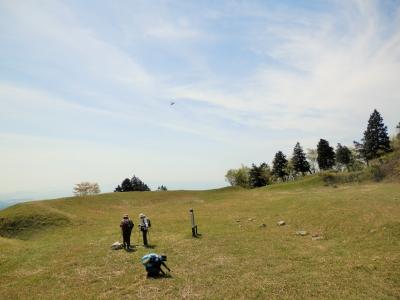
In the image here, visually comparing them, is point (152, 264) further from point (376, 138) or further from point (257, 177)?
point (257, 177)

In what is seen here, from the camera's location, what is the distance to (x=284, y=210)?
42000mm

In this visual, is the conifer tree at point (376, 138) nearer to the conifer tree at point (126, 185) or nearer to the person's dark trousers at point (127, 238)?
the conifer tree at point (126, 185)

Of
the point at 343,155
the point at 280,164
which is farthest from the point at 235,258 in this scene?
the point at 343,155

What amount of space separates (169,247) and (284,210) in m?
20.1

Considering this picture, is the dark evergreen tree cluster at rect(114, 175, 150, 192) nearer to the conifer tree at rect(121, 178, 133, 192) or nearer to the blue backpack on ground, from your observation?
the conifer tree at rect(121, 178, 133, 192)

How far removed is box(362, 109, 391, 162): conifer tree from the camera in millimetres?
106562

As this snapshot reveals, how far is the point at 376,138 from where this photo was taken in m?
108

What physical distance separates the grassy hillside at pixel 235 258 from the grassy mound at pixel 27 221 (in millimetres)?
260

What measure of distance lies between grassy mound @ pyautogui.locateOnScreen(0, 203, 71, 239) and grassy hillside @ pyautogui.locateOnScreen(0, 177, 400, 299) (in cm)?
26

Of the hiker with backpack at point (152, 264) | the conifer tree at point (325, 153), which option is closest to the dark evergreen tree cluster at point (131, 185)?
the conifer tree at point (325, 153)

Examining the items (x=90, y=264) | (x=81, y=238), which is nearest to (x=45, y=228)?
(x=81, y=238)

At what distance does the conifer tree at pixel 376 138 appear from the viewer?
10656 centimetres

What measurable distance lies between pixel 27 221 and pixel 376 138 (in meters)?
104

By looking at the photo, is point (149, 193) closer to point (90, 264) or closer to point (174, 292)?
point (90, 264)
